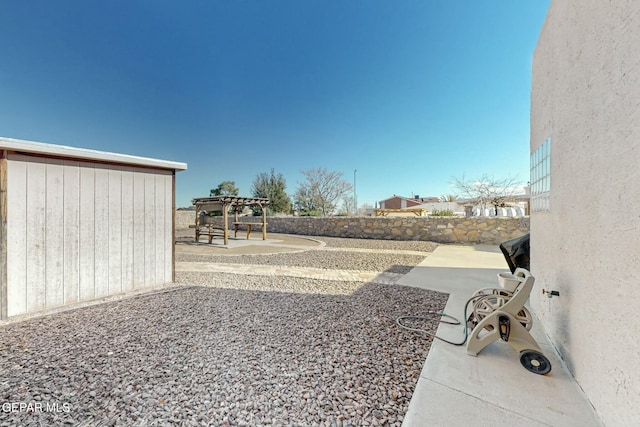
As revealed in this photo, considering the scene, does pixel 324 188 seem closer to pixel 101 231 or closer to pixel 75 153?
pixel 101 231

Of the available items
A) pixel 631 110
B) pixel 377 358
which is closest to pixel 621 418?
pixel 377 358

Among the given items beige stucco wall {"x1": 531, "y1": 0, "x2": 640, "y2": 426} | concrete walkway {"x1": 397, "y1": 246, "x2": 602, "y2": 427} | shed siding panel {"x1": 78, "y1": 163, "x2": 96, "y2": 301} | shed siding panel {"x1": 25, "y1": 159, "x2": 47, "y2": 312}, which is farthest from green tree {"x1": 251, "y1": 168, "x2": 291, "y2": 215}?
beige stucco wall {"x1": 531, "y1": 0, "x2": 640, "y2": 426}

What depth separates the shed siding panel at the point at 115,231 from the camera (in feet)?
11.5

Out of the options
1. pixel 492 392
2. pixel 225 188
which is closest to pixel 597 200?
pixel 492 392

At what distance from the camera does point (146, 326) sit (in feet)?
8.61

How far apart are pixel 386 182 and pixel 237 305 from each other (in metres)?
26.9

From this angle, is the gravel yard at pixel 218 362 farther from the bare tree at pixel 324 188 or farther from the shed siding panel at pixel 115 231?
the bare tree at pixel 324 188

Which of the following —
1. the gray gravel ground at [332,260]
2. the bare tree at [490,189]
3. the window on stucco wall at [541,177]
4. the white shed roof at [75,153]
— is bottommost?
the gray gravel ground at [332,260]

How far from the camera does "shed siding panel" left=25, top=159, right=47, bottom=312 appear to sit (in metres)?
2.87

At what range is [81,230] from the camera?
324 cm

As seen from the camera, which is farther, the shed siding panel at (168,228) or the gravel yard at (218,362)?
the shed siding panel at (168,228)

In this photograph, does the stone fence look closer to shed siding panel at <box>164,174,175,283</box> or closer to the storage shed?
shed siding panel at <box>164,174,175,283</box>

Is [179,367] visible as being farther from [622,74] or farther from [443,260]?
[443,260]

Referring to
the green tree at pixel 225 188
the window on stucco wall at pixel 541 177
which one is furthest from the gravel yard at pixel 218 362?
the green tree at pixel 225 188
